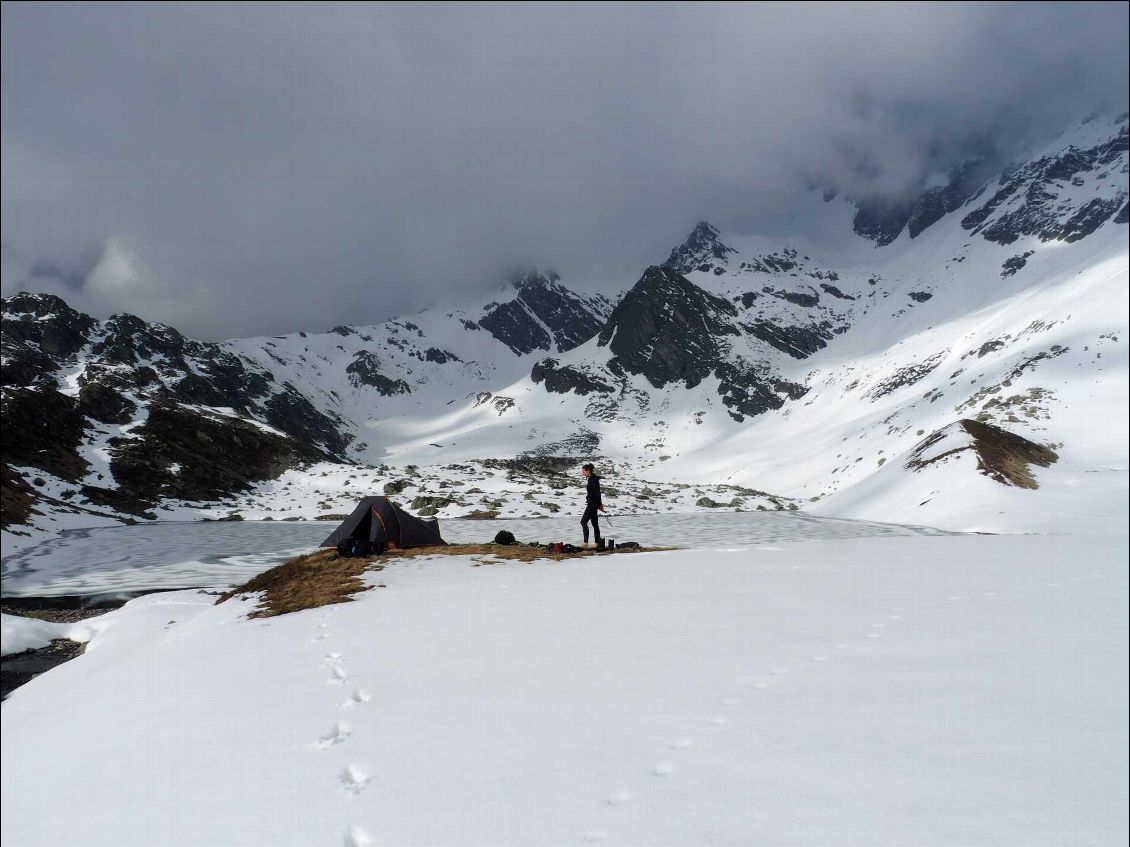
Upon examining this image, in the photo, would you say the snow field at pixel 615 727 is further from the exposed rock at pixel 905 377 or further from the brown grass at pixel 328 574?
the exposed rock at pixel 905 377

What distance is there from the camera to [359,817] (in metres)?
3.23

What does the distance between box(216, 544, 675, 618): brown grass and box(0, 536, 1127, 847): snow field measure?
1848mm

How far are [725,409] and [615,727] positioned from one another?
145925 millimetres

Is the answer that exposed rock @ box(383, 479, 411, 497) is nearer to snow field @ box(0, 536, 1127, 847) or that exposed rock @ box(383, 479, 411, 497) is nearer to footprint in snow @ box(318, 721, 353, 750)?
snow field @ box(0, 536, 1127, 847)

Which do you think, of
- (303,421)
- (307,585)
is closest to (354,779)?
(307,585)

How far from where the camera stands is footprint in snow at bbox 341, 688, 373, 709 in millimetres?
5011

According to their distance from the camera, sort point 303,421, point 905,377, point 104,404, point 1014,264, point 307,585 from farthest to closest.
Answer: point 303,421, point 1014,264, point 905,377, point 104,404, point 307,585

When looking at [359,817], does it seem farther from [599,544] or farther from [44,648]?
[599,544]

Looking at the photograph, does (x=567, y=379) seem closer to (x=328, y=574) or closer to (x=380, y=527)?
(x=380, y=527)

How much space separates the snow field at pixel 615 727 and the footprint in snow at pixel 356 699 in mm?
27

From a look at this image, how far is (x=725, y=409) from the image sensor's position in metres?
144

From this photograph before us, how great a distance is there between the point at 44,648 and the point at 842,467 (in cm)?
7455

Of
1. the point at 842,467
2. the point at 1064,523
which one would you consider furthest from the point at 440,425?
the point at 1064,523

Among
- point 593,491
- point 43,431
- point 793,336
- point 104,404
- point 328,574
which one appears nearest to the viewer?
point 328,574
